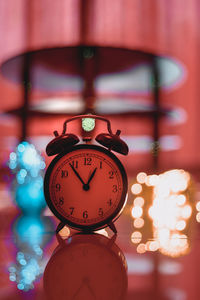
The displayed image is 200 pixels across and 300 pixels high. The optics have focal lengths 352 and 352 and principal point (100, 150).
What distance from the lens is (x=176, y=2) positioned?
3.17m

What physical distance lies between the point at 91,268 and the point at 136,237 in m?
0.28

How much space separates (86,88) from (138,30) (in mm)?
1589

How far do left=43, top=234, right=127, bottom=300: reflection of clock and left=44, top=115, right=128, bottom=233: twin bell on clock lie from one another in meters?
0.07

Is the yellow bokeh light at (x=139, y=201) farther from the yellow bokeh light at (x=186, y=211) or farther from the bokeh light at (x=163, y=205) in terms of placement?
the yellow bokeh light at (x=186, y=211)

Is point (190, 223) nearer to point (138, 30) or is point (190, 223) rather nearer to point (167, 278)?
point (167, 278)

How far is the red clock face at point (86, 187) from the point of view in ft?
2.71

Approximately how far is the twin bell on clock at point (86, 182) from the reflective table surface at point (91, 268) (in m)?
0.05

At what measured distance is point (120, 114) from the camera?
241 centimetres

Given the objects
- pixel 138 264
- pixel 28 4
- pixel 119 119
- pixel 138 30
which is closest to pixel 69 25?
pixel 28 4

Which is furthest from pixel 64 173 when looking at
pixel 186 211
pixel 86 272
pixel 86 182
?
pixel 186 211

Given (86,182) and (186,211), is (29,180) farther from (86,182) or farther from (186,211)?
(186,211)

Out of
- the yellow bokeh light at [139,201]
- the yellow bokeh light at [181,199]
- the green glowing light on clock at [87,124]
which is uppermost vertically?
the green glowing light on clock at [87,124]

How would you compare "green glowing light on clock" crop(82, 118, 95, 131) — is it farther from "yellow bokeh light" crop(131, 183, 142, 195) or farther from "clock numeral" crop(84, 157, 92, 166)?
"yellow bokeh light" crop(131, 183, 142, 195)

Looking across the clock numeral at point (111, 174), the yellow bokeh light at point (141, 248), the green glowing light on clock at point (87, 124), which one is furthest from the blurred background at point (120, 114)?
the green glowing light on clock at point (87, 124)
